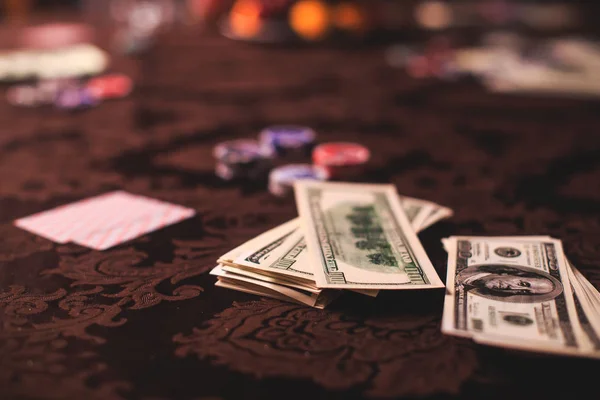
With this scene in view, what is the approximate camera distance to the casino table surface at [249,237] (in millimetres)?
742

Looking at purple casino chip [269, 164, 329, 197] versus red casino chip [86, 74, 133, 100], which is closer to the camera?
purple casino chip [269, 164, 329, 197]

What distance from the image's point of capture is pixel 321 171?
1445 millimetres

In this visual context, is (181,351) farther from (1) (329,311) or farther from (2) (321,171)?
(2) (321,171)

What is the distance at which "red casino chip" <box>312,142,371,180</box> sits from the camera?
1.43 metres

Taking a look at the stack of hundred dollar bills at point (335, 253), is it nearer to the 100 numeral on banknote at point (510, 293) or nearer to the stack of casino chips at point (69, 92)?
the 100 numeral on banknote at point (510, 293)

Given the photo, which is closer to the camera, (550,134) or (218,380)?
(218,380)

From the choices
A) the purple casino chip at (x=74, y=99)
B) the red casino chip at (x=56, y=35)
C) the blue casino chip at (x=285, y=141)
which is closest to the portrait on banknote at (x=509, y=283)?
the blue casino chip at (x=285, y=141)

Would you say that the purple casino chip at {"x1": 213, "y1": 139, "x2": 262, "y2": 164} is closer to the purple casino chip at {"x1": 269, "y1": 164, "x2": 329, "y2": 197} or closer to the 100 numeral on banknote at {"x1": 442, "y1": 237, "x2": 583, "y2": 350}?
the purple casino chip at {"x1": 269, "y1": 164, "x2": 329, "y2": 197}

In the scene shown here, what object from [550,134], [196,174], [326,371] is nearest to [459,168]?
[550,134]

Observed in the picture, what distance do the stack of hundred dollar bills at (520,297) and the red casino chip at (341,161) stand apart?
0.41 metres

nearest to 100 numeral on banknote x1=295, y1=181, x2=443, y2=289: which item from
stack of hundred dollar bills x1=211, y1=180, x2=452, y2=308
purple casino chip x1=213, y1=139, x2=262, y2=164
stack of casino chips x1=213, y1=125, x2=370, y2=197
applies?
stack of hundred dollar bills x1=211, y1=180, x2=452, y2=308

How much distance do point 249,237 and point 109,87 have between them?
1.36 m

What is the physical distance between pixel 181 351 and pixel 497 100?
1791 millimetres

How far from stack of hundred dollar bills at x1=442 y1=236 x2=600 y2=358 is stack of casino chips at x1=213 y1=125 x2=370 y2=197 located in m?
0.41
